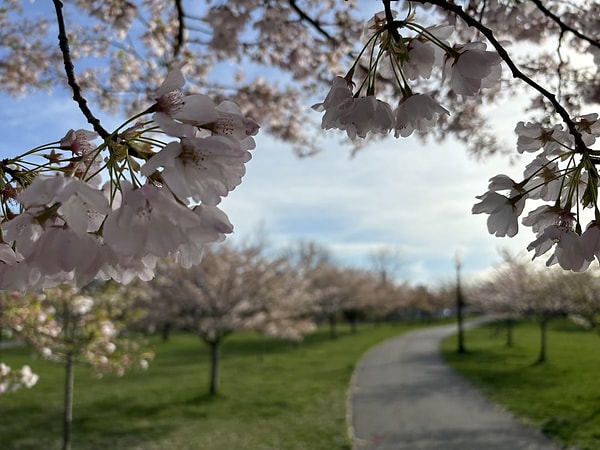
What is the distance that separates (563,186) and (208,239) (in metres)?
0.81

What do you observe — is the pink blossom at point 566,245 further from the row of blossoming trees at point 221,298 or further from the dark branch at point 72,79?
the row of blossoming trees at point 221,298

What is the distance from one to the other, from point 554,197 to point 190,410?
33.4 feet

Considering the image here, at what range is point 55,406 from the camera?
35.0ft

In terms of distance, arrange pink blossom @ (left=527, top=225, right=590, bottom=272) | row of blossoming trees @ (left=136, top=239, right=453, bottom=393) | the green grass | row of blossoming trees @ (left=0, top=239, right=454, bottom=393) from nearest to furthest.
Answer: pink blossom @ (left=527, top=225, right=590, bottom=272), row of blossoming trees @ (left=0, top=239, right=454, bottom=393), the green grass, row of blossoming trees @ (left=136, top=239, right=453, bottom=393)

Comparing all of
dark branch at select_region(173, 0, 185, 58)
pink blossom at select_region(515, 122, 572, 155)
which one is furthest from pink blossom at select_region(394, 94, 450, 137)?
dark branch at select_region(173, 0, 185, 58)

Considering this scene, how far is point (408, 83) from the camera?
113 cm

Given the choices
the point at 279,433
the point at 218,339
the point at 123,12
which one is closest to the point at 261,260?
the point at 218,339

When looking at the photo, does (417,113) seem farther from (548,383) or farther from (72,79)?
(548,383)

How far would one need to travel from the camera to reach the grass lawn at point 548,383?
7.74 m

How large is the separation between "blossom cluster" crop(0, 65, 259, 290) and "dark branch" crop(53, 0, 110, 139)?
0.05 metres

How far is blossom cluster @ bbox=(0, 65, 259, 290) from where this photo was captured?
785mm

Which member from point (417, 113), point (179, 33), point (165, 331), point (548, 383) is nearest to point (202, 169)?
point (417, 113)

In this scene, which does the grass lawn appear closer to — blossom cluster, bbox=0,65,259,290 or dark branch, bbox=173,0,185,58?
dark branch, bbox=173,0,185,58

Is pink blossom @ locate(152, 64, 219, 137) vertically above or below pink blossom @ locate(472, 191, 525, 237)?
above
